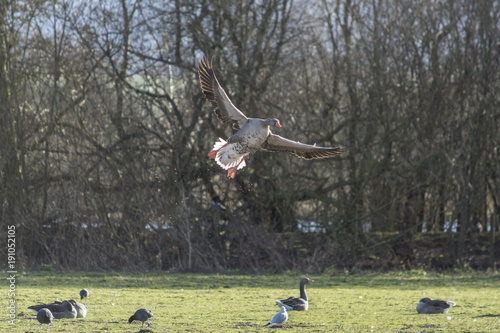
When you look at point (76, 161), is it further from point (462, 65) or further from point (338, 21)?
point (462, 65)

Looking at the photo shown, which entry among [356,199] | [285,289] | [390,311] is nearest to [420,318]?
[390,311]

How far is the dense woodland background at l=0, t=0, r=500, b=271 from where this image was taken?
17062 millimetres

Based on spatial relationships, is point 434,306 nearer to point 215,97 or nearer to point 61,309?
point 215,97

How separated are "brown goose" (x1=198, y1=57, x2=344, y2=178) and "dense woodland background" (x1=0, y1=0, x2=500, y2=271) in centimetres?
815

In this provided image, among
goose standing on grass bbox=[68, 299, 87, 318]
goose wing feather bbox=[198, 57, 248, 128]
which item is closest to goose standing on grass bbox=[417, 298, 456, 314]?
goose wing feather bbox=[198, 57, 248, 128]

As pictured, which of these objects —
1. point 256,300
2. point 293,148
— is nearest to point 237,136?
point 293,148

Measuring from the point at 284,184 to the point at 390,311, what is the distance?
24.3 feet

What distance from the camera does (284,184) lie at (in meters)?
17.5

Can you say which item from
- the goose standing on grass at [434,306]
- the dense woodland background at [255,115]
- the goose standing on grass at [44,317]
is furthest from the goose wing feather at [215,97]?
the dense woodland background at [255,115]

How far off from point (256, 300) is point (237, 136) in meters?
4.13

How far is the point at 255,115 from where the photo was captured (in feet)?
56.5

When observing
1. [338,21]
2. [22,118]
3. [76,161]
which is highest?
[338,21]

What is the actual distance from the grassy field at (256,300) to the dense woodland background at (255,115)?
1795 mm

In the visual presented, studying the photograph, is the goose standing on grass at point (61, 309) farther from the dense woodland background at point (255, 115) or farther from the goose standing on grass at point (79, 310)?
the dense woodland background at point (255, 115)
